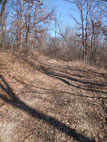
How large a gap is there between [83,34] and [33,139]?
621 inches

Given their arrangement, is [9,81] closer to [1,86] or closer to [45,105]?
[1,86]

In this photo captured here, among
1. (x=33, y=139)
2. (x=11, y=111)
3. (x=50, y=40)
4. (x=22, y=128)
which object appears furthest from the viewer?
(x=50, y=40)

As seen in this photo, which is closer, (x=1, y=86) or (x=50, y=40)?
(x=1, y=86)

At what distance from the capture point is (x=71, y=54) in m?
18.8

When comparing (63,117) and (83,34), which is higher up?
(83,34)

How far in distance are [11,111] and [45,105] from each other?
1353 mm

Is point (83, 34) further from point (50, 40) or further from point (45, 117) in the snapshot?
point (45, 117)

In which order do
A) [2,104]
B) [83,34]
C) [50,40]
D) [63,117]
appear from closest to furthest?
1. [63,117]
2. [2,104]
3. [83,34]
4. [50,40]

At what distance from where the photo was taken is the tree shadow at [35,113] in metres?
2.60

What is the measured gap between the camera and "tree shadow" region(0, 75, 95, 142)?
2.60m

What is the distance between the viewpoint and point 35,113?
3459mm

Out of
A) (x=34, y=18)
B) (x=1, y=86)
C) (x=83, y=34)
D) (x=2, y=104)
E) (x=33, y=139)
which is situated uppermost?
(x=34, y=18)

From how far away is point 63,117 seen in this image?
3268mm

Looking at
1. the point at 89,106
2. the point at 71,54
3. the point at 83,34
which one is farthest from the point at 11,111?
the point at 71,54
